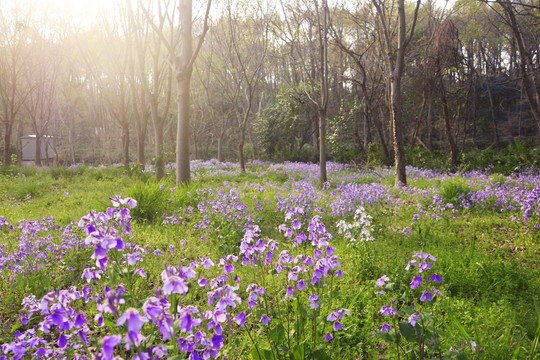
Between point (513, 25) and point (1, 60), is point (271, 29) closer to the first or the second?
point (513, 25)

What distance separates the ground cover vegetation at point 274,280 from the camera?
149 centimetres

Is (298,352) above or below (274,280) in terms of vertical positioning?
above

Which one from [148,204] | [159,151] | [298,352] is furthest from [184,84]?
[298,352]

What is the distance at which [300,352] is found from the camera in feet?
6.22

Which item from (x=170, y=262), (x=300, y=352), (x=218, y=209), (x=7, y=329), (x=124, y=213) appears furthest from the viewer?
(x=218, y=209)

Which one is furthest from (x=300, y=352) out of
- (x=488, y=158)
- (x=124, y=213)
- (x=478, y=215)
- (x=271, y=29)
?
(x=271, y=29)

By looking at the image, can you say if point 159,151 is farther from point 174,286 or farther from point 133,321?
point 133,321

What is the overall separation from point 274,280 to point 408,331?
202 cm

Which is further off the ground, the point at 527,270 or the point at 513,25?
the point at 513,25

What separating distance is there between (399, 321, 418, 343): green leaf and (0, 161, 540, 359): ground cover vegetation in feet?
0.03

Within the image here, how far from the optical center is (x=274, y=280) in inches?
139

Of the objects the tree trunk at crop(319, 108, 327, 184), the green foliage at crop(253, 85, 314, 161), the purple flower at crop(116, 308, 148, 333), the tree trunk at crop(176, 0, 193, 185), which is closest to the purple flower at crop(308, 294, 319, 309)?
the purple flower at crop(116, 308, 148, 333)

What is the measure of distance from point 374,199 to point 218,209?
3413mm

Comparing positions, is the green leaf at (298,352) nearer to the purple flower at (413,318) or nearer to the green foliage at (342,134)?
the purple flower at (413,318)
